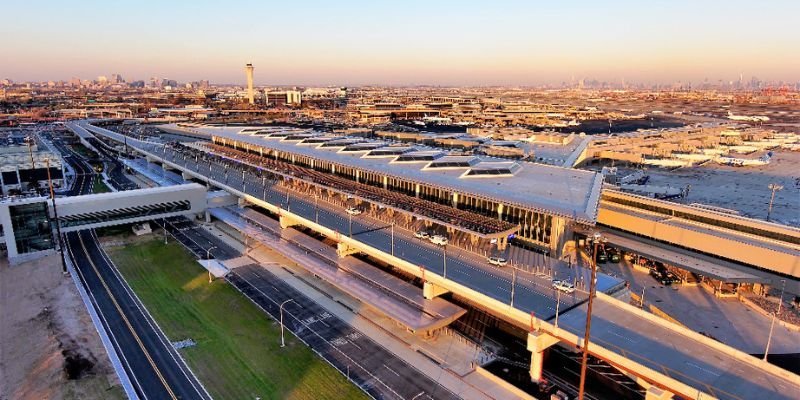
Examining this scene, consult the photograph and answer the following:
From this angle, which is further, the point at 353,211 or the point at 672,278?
the point at 353,211

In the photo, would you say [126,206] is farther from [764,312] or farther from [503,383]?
[764,312]

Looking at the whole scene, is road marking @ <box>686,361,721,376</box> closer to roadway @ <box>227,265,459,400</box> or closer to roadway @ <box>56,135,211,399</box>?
roadway @ <box>227,265,459,400</box>

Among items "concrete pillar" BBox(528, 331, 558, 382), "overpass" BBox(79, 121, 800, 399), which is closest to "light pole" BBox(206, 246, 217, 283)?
"overpass" BBox(79, 121, 800, 399)

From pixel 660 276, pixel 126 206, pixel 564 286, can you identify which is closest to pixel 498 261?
pixel 564 286

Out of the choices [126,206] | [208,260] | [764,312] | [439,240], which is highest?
[439,240]

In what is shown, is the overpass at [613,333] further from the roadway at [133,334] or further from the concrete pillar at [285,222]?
the roadway at [133,334]
